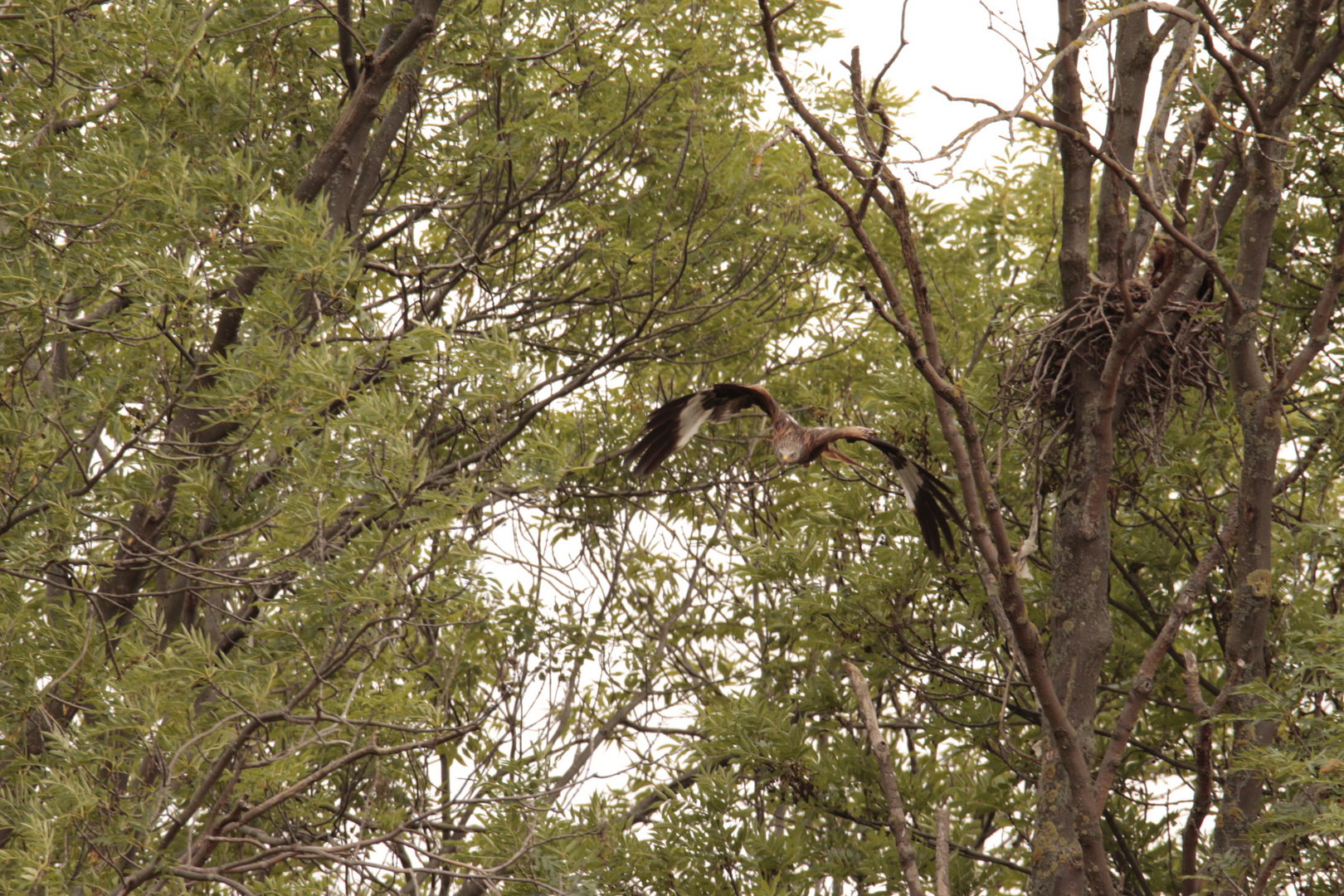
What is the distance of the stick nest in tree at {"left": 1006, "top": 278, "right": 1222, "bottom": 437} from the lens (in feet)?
14.9

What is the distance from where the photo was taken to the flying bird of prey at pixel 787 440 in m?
4.57

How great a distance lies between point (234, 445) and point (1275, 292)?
4558 millimetres

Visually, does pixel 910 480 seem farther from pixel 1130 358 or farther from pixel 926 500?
pixel 1130 358

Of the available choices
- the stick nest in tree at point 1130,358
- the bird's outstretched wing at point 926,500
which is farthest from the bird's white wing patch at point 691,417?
the stick nest in tree at point 1130,358

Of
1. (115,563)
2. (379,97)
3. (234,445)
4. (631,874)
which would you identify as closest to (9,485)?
(115,563)

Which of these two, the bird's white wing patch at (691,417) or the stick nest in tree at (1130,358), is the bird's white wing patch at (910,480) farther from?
the bird's white wing patch at (691,417)

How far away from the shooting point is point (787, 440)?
468 cm

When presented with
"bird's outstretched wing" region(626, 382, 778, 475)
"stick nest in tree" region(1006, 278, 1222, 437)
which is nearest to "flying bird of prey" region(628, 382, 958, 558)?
"bird's outstretched wing" region(626, 382, 778, 475)

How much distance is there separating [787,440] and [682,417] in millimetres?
676

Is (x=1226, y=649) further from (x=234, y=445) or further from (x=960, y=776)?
(x=234, y=445)

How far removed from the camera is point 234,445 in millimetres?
4090

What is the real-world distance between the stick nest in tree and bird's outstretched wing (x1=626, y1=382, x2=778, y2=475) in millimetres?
1157

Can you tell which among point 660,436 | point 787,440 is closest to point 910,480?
point 787,440

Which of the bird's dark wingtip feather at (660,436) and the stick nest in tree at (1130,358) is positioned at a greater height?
the stick nest in tree at (1130,358)
